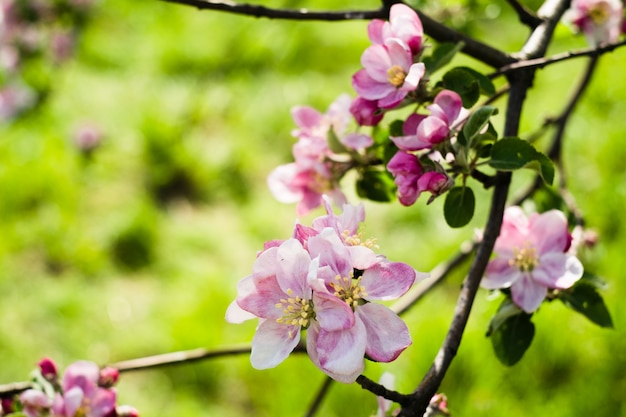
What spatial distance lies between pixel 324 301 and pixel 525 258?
33cm

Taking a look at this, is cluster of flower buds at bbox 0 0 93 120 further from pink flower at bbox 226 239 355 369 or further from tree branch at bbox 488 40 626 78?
pink flower at bbox 226 239 355 369

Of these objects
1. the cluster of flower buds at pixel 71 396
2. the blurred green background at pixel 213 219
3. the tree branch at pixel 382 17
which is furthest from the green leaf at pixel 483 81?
the cluster of flower buds at pixel 71 396

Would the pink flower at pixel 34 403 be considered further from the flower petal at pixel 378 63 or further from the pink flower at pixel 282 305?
the flower petal at pixel 378 63

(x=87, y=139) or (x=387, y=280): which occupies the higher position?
(x=387, y=280)

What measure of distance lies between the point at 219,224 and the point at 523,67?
5.71ft

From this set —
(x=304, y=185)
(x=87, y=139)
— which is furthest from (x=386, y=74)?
(x=87, y=139)

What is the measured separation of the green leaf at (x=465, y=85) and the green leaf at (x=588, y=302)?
9.8 inches

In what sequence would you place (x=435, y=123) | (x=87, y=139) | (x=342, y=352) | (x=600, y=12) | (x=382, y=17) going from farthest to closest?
(x=87, y=139) < (x=600, y=12) < (x=382, y=17) < (x=435, y=123) < (x=342, y=352)

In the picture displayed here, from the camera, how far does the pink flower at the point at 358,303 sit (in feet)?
1.88

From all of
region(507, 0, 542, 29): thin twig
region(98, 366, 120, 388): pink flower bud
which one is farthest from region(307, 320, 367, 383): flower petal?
region(507, 0, 542, 29): thin twig

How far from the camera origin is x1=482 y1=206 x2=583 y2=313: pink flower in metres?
0.80

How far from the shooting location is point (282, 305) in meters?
0.61

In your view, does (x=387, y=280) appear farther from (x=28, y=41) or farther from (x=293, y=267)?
(x=28, y=41)

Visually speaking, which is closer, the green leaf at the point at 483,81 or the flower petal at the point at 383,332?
the flower petal at the point at 383,332
